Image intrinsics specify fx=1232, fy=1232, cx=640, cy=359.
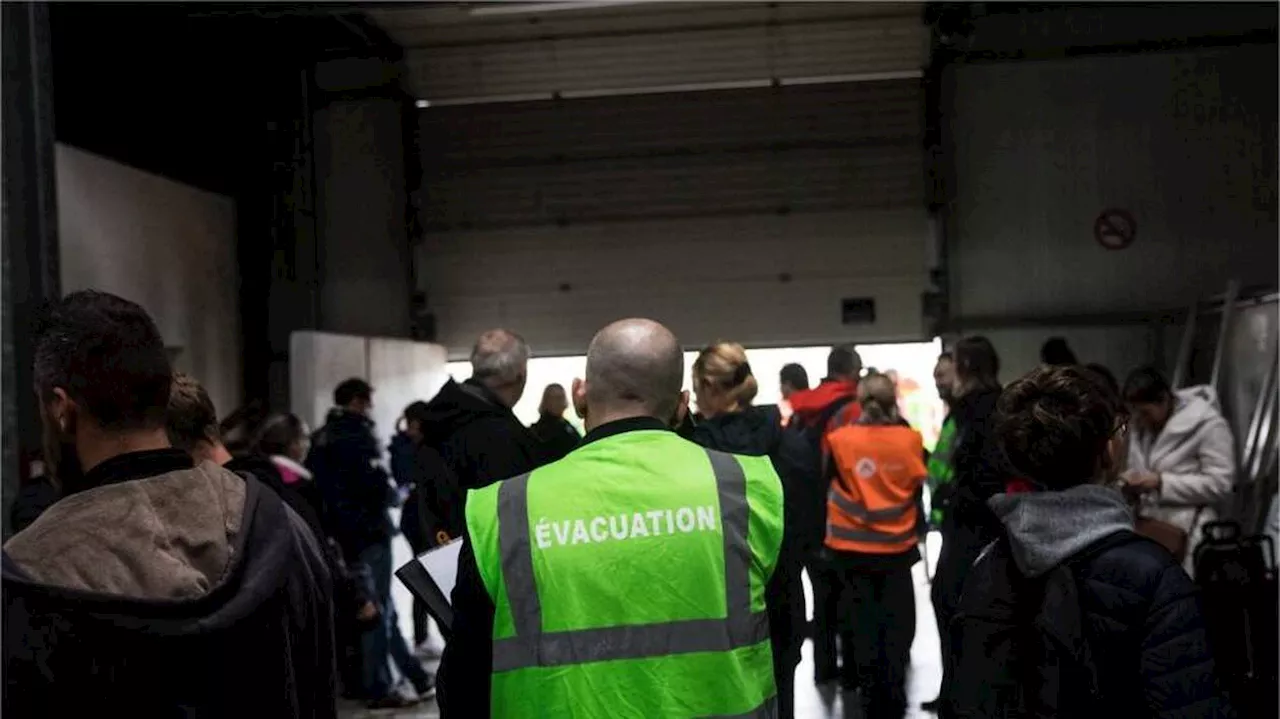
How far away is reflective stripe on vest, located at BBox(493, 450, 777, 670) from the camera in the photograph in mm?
2146

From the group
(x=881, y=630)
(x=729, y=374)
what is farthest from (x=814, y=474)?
(x=881, y=630)

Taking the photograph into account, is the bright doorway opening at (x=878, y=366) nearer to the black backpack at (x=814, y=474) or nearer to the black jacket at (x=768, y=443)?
the black backpack at (x=814, y=474)

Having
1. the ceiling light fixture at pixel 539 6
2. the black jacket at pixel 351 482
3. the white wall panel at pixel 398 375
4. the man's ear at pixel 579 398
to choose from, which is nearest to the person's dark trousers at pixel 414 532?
the black jacket at pixel 351 482

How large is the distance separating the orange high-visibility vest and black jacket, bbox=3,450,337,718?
4.04 metres

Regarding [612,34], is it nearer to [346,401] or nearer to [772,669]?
[346,401]

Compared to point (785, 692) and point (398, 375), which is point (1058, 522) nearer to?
point (785, 692)

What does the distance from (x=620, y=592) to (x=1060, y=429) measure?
2.69ft

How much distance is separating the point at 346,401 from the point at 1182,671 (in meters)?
5.30

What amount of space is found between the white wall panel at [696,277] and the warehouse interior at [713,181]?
27 millimetres

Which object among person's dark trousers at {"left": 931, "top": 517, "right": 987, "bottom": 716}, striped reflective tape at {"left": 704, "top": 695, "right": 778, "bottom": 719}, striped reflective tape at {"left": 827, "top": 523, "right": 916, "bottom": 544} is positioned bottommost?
striped reflective tape at {"left": 827, "top": 523, "right": 916, "bottom": 544}

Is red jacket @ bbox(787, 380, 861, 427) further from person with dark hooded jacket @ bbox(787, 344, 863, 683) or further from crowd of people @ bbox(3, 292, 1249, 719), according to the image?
crowd of people @ bbox(3, 292, 1249, 719)

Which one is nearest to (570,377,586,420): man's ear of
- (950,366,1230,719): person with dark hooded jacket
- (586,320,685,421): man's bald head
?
(586,320,685,421): man's bald head

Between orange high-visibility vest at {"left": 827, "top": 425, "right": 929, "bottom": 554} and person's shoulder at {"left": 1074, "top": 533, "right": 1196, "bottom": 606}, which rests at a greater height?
person's shoulder at {"left": 1074, "top": 533, "right": 1196, "bottom": 606}

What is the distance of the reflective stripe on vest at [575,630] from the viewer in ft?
7.04
